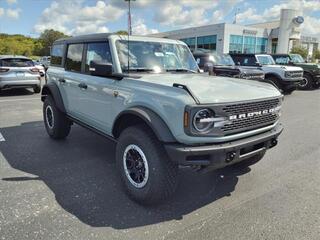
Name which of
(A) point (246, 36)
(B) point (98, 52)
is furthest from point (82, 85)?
(A) point (246, 36)

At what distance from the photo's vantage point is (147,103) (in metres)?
3.33

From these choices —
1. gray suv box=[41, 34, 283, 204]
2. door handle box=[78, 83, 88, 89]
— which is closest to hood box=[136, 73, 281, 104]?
gray suv box=[41, 34, 283, 204]

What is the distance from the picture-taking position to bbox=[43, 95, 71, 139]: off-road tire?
558 cm

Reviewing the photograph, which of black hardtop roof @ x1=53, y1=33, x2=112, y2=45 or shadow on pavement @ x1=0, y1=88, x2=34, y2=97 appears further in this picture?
shadow on pavement @ x1=0, y1=88, x2=34, y2=97

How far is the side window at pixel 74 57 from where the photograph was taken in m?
4.96

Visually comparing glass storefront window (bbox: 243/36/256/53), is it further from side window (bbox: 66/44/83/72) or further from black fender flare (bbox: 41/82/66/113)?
side window (bbox: 66/44/83/72)

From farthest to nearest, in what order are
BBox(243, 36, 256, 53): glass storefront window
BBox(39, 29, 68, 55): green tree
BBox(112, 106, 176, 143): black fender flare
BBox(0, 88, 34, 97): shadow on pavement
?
BBox(39, 29, 68, 55): green tree, BBox(243, 36, 256, 53): glass storefront window, BBox(0, 88, 34, 97): shadow on pavement, BBox(112, 106, 176, 143): black fender flare

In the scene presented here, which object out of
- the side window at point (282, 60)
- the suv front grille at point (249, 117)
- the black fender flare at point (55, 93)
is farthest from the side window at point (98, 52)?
the side window at point (282, 60)

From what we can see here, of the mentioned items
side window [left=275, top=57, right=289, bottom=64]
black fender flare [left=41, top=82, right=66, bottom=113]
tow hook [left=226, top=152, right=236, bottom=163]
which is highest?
side window [left=275, top=57, right=289, bottom=64]

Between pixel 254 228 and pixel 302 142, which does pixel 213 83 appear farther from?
pixel 302 142

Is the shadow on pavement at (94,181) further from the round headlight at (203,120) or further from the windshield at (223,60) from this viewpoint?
the windshield at (223,60)

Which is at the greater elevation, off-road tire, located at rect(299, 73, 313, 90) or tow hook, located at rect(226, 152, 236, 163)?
tow hook, located at rect(226, 152, 236, 163)

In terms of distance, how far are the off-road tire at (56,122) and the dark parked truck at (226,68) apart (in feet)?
20.6

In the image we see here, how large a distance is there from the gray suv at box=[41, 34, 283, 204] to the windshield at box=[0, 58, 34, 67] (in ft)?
26.9
